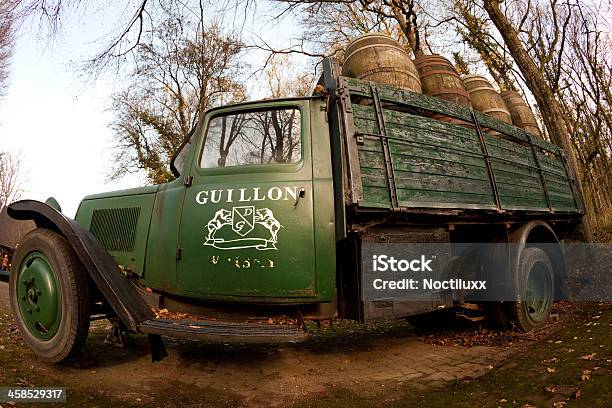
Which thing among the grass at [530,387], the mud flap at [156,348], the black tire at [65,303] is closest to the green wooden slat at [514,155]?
the grass at [530,387]

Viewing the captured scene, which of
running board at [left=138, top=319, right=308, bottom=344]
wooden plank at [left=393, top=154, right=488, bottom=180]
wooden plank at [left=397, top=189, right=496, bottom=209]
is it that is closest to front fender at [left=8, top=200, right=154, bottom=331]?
running board at [left=138, top=319, right=308, bottom=344]

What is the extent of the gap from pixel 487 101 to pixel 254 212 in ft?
11.0

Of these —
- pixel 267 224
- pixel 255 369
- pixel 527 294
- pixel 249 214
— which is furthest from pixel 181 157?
pixel 527 294

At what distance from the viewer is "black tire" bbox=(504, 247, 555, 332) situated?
13.4 feet

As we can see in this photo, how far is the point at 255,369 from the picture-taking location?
12.0ft

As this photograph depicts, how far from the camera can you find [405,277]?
3.30 m

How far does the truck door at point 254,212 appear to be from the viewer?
3.08m

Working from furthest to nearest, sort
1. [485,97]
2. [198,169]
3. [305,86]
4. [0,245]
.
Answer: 1. [305,86]
2. [485,97]
3. [0,245]
4. [198,169]

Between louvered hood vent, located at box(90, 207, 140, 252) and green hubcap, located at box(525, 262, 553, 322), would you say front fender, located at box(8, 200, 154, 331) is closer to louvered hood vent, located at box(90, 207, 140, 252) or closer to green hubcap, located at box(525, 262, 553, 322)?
louvered hood vent, located at box(90, 207, 140, 252)

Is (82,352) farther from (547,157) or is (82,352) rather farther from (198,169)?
(547,157)

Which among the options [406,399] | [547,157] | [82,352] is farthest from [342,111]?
[547,157]

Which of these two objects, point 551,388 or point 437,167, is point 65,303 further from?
point 551,388

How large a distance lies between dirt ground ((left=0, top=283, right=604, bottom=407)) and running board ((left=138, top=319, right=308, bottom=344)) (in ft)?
1.69

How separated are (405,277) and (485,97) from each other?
2811mm
